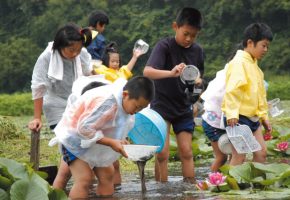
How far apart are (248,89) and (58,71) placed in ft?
5.06

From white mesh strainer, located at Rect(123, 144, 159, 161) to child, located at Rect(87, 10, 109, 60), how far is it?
Result: 346 cm

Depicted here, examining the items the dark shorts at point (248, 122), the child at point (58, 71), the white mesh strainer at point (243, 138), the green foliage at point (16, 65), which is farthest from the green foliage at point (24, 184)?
the green foliage at point (16, 65)

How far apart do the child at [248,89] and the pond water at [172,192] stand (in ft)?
1.96

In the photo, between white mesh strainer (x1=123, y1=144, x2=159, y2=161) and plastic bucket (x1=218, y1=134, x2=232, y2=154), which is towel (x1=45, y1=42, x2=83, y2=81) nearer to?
white mesh strainer (x1=123, y1=144, x2=159, y2=161)

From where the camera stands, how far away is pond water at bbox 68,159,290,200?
5594mm

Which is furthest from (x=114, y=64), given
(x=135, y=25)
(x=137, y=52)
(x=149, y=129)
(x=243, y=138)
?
(x=135, y=25)

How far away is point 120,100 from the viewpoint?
5680 millimetres

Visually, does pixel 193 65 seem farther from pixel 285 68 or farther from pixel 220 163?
pixel 285 68

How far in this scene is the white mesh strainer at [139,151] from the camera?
5.66 m

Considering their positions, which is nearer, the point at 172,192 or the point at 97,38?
the point at 172,192

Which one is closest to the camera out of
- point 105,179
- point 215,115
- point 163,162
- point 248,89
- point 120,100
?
point 120,100

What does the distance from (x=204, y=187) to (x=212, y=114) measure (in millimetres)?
1305

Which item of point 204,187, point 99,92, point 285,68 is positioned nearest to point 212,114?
point 204,187

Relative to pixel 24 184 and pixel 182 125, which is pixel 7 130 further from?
pixel 24 184
